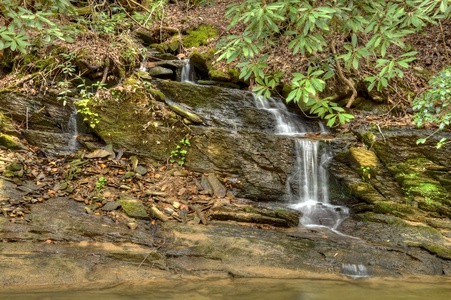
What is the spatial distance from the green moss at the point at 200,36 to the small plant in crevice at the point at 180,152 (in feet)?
19.3

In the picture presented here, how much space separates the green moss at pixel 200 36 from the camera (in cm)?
1158

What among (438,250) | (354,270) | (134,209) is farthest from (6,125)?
(438,250)

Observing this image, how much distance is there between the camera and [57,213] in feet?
16.0

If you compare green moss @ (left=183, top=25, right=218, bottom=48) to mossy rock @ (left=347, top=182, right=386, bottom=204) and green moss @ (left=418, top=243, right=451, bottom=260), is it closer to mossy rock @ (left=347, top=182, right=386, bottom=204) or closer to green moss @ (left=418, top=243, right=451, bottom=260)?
mossy rock @ (left=347, top=182, right=386, bottom=204)

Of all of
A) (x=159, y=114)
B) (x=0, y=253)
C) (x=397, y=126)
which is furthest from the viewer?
(x=397, y=126)

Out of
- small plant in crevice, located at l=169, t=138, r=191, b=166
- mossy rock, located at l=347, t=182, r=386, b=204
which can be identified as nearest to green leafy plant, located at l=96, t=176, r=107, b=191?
small plant in crevice, located at l=169, t=138, r=191, b=166

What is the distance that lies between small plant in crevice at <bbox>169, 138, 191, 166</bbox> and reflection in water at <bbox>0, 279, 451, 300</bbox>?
9.40ft

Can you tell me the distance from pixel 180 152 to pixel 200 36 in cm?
654

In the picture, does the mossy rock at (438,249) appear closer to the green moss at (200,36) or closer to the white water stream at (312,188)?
the white water stream at (312,188)

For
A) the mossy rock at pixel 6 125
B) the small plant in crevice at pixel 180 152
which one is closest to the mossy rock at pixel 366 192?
the small plant in crevice at pixel 180 152

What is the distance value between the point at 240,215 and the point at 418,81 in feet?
21.0

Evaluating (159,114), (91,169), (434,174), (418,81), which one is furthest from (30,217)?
(418,81)

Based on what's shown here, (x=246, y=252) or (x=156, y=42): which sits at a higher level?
(x=156, y=42)

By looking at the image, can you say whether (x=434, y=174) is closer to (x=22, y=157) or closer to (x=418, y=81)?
(x=418, y=81)
